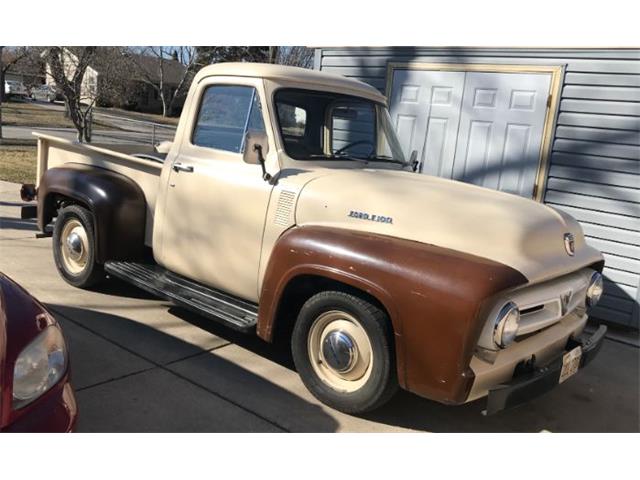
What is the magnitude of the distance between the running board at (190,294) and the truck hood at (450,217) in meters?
0.81

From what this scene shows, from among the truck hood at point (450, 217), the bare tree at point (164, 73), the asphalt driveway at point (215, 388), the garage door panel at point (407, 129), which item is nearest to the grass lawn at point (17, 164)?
the asphalt driveway at point (215, 388)

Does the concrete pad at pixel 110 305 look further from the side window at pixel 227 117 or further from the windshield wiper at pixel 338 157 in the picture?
the windshield wiper at pixel 338 157

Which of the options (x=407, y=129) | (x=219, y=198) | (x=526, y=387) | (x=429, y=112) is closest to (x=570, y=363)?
(x=526, y=387)

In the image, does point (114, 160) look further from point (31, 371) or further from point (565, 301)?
point (565, 301)

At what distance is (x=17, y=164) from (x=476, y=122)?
11.2m

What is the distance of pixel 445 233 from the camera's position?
11.3 feet

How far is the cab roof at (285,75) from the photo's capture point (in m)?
4.50

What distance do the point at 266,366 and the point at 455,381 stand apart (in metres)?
1.73

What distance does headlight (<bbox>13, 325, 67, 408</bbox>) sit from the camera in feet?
8.11

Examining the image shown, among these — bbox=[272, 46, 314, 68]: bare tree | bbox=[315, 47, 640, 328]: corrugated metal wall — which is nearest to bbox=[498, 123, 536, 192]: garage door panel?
bbox=[315, 47, 640, 328]: corrugated metal wall

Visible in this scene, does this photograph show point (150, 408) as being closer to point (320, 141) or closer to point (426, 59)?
point (320, 141)

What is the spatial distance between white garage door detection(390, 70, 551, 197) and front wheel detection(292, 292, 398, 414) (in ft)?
13.3

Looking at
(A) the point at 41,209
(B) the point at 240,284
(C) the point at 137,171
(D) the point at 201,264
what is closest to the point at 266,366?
(B) the point at 240,284

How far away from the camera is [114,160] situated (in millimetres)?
5562
